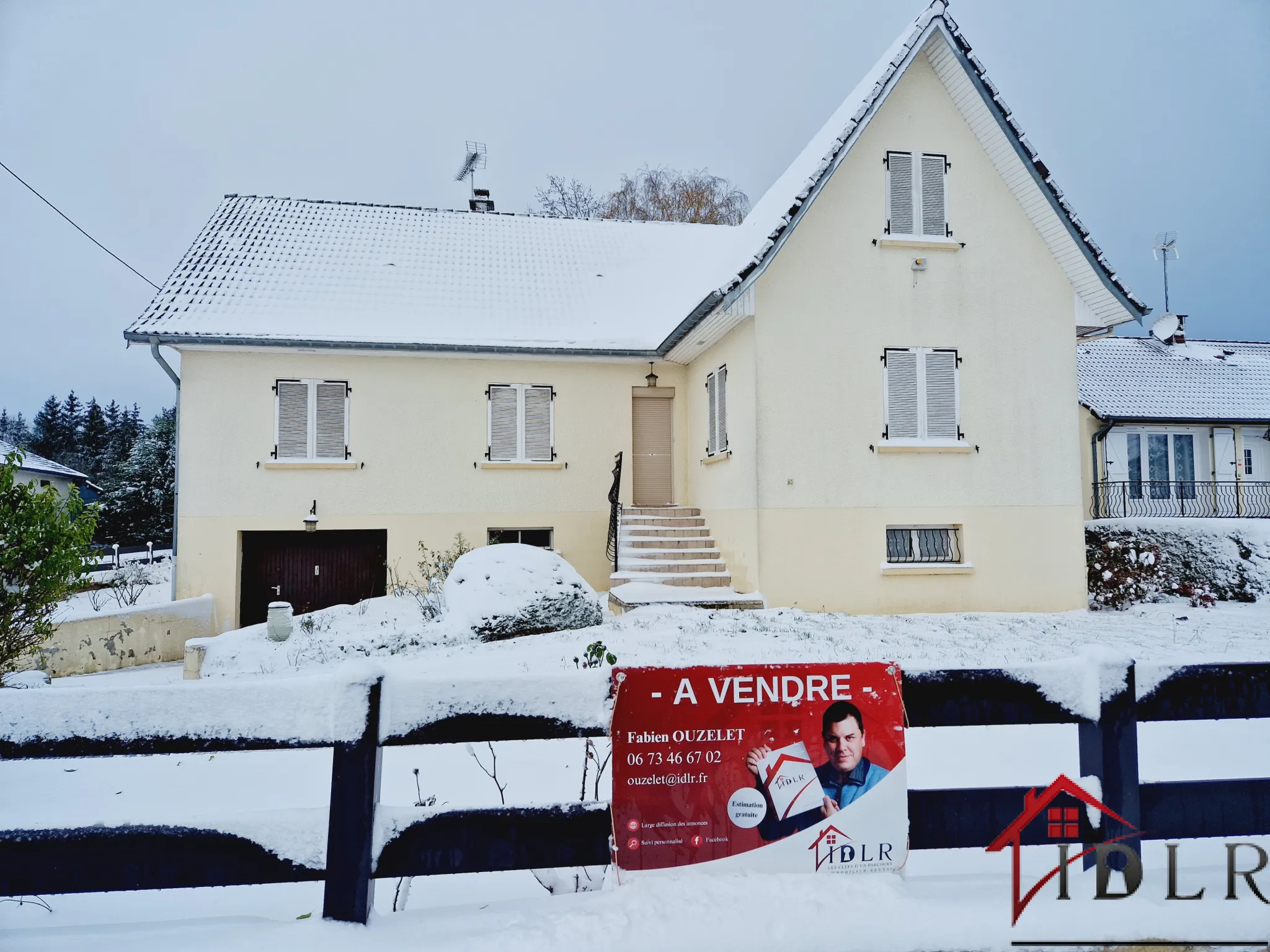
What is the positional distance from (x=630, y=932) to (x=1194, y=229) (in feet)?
102

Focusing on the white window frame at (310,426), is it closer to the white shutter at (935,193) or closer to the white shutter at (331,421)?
the white shutter at (331,421)

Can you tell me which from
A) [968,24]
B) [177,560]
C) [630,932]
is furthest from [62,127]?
[968,24]

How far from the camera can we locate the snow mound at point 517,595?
9.57 meters

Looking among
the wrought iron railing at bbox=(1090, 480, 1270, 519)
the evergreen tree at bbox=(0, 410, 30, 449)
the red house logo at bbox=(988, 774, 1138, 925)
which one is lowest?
the red house logo at bbox=(988, 774, 1138, 925)

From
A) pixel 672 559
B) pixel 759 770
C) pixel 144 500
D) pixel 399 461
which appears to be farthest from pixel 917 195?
pixel 144 500

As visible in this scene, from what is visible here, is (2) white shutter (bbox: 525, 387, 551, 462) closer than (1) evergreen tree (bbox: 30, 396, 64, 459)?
Yes

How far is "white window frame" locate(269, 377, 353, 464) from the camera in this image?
13.8 m

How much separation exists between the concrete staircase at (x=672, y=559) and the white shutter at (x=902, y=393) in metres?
3.48

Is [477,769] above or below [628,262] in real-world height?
below

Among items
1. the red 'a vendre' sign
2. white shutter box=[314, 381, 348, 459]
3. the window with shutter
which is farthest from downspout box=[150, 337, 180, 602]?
the red 'a vendre' sign

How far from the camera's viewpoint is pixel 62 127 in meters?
9.97

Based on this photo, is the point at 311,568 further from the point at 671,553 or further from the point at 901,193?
the point at 901,193

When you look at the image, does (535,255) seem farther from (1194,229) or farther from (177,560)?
(1194,229)

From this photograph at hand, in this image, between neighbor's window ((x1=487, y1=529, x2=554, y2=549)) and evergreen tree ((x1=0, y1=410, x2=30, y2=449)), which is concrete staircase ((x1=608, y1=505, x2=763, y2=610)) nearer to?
neighbor's window ((x1=487, y1=529, x2=554, y2=549))
